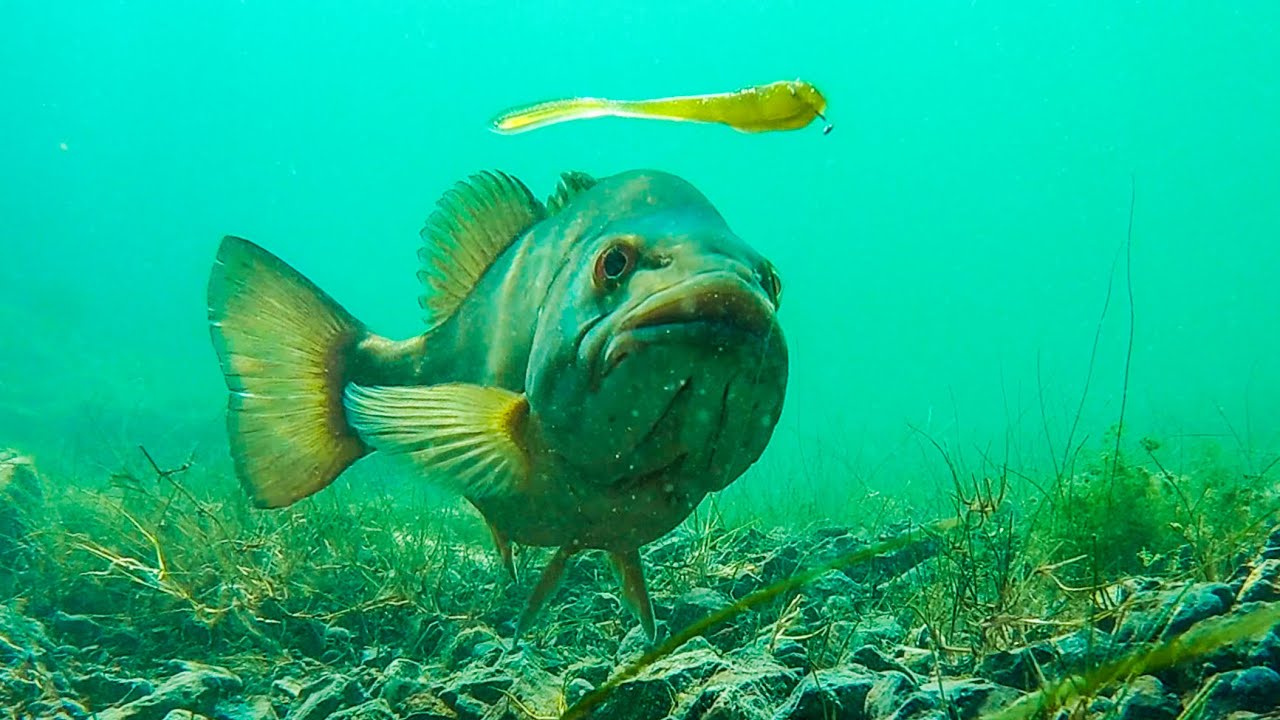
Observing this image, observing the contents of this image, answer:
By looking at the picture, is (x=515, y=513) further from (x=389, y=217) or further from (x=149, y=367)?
(x=389, y=217)

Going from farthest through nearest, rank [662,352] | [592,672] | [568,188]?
[568,188], [592,672], [662,352]

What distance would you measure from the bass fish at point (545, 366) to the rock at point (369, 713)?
0.56m

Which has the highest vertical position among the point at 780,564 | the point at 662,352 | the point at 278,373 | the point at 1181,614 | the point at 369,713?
the point at 278,373

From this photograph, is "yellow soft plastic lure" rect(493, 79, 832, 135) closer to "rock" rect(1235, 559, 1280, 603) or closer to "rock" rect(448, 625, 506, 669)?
"rock" rect(1235, 559, 1280, 603)

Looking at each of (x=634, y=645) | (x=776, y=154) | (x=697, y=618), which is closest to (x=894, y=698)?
(x=634, y=645)

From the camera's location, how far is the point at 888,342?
521 feet

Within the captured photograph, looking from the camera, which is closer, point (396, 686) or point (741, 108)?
point (741, 108)

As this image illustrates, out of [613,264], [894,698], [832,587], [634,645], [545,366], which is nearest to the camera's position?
[894,698]

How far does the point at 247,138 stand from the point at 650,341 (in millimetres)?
126240

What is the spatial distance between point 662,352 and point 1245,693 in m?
1.59

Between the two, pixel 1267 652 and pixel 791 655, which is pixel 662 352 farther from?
pixel 1267 652

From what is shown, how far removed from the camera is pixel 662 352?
7.73ft

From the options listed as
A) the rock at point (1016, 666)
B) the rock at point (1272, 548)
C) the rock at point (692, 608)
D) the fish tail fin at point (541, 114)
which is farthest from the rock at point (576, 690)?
the rock at point (1272, 548)

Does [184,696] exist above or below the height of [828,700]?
above
